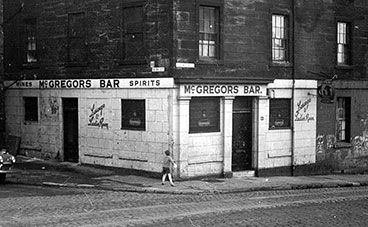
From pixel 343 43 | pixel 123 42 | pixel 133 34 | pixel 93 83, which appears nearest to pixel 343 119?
pixel 343 43

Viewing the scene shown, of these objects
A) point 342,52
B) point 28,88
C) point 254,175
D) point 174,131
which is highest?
point 342,52

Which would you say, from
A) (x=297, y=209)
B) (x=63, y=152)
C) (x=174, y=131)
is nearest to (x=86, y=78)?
(x=63, y=152)

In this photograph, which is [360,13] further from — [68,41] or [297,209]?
[297,209]

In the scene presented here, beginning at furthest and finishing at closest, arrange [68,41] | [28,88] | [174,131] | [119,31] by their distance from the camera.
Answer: [28,88] → [68,41] → [119,31] → [174,131]

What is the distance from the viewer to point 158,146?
22.5m

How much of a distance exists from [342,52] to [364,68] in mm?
1641

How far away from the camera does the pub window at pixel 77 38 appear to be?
25.3 metres

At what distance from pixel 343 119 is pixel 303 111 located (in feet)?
11.1

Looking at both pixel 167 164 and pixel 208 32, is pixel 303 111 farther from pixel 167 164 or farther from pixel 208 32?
pixel 167 164

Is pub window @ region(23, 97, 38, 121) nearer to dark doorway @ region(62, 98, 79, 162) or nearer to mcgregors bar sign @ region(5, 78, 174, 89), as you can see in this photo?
mcgregors bar sign @ region(5, 78, 174, 89)

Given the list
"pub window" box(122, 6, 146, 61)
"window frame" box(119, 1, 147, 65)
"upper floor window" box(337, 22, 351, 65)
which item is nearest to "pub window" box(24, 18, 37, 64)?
"window frame" box(119, 1, 147, 65)

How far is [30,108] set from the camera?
2809 cm

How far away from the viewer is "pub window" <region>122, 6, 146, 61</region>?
23.0 metres

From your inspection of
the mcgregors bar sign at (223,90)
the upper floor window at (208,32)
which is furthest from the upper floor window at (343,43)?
the upper floor window at (208,32)
